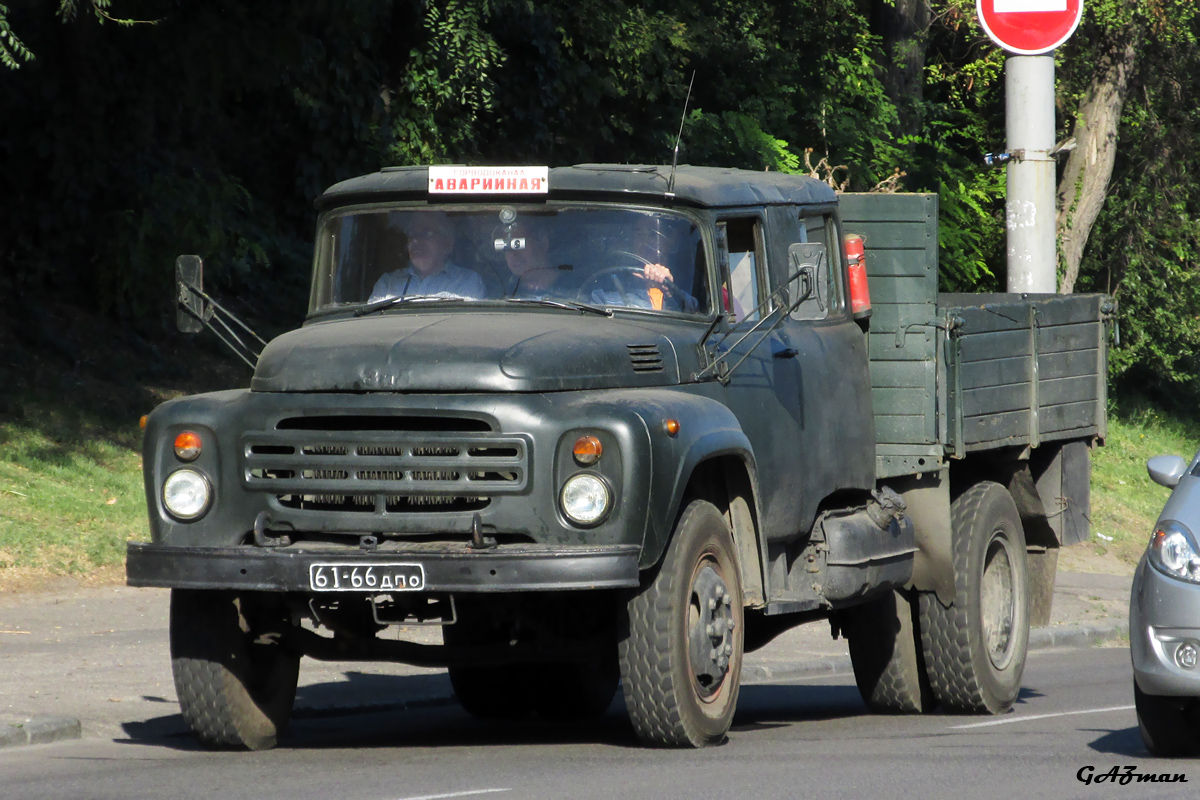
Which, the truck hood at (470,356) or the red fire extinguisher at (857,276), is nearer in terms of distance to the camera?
the truck hood at (470,356)

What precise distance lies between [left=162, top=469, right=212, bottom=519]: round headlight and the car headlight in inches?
155

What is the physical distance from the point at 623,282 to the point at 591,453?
55.5 inches

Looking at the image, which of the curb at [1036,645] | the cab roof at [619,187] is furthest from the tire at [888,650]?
the cab roof at [619,187]

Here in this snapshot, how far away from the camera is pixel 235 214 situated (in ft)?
67.8

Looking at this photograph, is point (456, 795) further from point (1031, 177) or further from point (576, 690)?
point (1031, 177)

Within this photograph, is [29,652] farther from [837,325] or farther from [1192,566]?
[1192,566]

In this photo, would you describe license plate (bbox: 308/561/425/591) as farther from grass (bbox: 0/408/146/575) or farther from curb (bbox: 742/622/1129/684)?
grass (bbox: 0/408/146/575)

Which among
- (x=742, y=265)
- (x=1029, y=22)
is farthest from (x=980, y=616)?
(x=1029, y=22)

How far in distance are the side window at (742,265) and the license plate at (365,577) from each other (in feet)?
7.44

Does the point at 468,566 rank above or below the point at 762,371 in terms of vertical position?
below

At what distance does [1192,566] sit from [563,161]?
52.8 feet

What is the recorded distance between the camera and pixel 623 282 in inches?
345

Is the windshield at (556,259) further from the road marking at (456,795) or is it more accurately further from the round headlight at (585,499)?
the road marking at (456,795)

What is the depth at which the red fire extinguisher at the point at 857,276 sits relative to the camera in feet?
33.8
